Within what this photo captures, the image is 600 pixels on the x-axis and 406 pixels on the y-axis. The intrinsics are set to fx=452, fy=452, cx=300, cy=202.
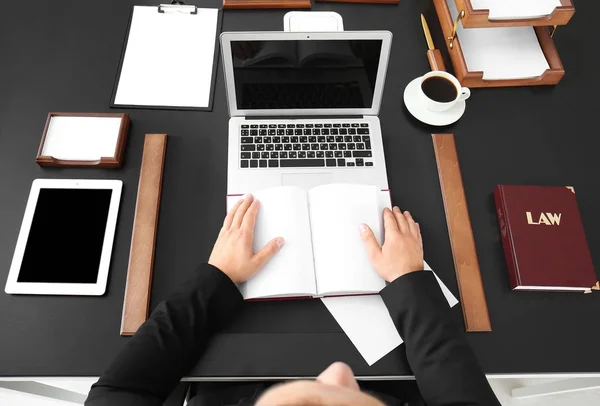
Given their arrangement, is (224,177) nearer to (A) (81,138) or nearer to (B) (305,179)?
(B) (305,179)

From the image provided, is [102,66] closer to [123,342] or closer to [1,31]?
[1,31]

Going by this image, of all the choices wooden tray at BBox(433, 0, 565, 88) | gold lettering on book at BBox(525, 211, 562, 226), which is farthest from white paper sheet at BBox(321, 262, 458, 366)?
wooden tray at BBox(433, 0, 565, 88)

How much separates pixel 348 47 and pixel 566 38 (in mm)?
657

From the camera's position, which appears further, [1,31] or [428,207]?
[1,31]

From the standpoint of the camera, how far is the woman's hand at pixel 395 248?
0.81 m

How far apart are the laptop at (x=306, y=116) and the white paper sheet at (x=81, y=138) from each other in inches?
9.8

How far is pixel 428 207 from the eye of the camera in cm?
93

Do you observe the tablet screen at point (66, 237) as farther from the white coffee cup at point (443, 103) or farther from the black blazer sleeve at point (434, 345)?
the white coffee cup at point (443, 103)

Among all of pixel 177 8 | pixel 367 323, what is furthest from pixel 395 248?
pixel 177 8

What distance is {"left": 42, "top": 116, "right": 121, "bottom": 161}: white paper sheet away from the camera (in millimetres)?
923

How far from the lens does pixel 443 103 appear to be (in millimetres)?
983

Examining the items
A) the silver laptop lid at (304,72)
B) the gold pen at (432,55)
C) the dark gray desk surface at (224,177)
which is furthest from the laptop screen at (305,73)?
the gold pen at (432,55)

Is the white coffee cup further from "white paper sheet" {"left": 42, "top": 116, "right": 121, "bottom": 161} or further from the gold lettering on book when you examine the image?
"white paper sheet" {"left": 42, "top": 116, "right": 121, "bottom": 161}

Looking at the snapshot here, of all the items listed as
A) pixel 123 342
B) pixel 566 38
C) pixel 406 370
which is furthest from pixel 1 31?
pixel 566 38
